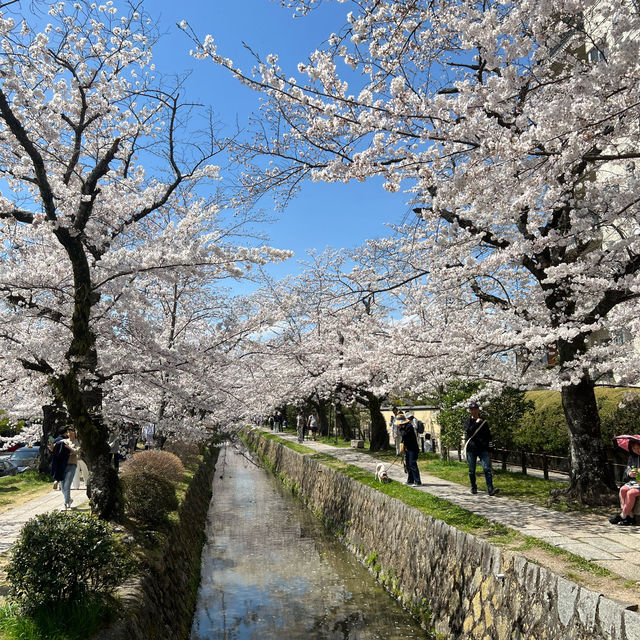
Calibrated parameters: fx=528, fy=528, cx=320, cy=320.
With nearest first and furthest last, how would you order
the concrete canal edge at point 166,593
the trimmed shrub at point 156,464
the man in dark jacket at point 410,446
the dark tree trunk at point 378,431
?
the concrete canal edge at point 166,593 < the trimmed shrub at point 156,464 < the man in dark jacket at point 410,446 < the dark tree trunk at point 378,431

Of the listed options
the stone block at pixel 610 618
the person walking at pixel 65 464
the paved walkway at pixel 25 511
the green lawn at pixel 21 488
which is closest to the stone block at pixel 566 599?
the stone block at pixel 610 618

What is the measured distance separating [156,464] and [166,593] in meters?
4.53

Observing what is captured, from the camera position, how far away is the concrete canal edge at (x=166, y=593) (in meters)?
5.03

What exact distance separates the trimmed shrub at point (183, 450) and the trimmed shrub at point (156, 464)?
4911 mm

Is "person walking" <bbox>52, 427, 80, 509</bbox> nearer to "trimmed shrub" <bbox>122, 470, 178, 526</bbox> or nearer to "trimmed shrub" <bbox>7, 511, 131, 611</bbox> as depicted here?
"trimmed shrub" <bbox>122, 470, 178, 526</bbox>

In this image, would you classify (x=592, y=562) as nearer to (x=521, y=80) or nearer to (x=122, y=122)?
(x=521, y=80)

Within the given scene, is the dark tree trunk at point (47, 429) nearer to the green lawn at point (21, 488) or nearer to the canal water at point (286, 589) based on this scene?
the green lawn at point (21, 488)

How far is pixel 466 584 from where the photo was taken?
21.6ft

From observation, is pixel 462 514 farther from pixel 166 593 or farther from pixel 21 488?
pixel 21 488

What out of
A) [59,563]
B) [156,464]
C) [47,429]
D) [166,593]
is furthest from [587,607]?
[47,429]

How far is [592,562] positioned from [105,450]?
6.55 meters

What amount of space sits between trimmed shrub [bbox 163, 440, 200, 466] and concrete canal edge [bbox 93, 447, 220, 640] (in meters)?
6.42

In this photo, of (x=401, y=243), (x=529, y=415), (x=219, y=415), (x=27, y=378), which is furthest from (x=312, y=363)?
(x=27, y=378)

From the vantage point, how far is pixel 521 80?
6.00 metres
